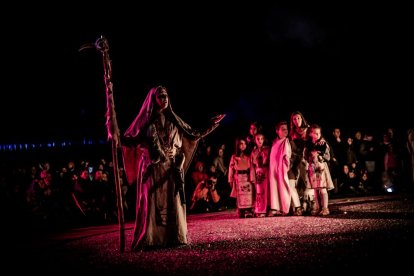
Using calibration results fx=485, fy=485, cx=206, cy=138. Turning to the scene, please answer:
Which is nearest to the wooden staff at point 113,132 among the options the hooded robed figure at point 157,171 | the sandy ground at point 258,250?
the hooded robed figure at point 157,171

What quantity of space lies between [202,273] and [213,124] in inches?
124

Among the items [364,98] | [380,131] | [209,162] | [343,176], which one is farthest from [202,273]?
[364,98]

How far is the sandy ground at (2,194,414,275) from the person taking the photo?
588 centimetres

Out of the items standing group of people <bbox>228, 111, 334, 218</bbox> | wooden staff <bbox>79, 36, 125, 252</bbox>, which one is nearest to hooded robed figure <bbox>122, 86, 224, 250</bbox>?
wooden staff <bbox>79, 36, 125, 252</bbox>

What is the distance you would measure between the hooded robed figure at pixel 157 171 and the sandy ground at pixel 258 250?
353mm

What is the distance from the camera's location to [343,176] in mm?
17578

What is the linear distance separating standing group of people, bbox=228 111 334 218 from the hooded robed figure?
436 cm

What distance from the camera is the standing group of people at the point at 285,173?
11852 mm

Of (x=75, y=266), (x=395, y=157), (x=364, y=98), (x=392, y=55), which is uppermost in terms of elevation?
(x=392, y=55)

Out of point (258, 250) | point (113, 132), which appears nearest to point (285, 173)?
point (258, 250)

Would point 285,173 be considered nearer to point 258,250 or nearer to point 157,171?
point 157,171

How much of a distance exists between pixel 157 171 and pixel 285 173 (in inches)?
204

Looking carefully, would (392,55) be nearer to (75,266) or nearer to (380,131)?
(380,131)

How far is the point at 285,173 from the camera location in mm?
12594
